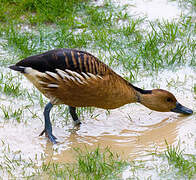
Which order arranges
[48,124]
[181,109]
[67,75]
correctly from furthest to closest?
[181,109]
[48,124]
[67,75]

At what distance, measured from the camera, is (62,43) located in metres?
7.91

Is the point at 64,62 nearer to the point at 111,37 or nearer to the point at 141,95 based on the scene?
the point at 141,95

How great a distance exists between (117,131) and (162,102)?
745 millimetres

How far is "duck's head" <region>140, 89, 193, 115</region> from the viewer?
6090mm

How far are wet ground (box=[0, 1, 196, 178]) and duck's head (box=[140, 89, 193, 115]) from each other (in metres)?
0.16

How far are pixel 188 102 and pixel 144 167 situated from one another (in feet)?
6.26

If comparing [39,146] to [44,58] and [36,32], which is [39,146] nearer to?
[44,58]

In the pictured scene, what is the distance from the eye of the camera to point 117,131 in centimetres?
608

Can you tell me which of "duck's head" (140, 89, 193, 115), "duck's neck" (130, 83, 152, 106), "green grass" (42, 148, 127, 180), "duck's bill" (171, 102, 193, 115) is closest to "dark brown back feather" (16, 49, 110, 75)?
"duck's neck" (130, 83, 152, 106)

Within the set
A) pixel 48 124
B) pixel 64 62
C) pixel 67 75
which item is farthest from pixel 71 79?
pixel 48 124

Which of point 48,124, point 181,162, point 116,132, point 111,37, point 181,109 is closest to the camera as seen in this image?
point 181,162

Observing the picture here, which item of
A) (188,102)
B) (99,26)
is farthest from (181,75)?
(99,26)

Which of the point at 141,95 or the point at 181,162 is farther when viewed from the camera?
the point at 141,95

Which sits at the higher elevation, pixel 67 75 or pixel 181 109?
pixel 67 75
